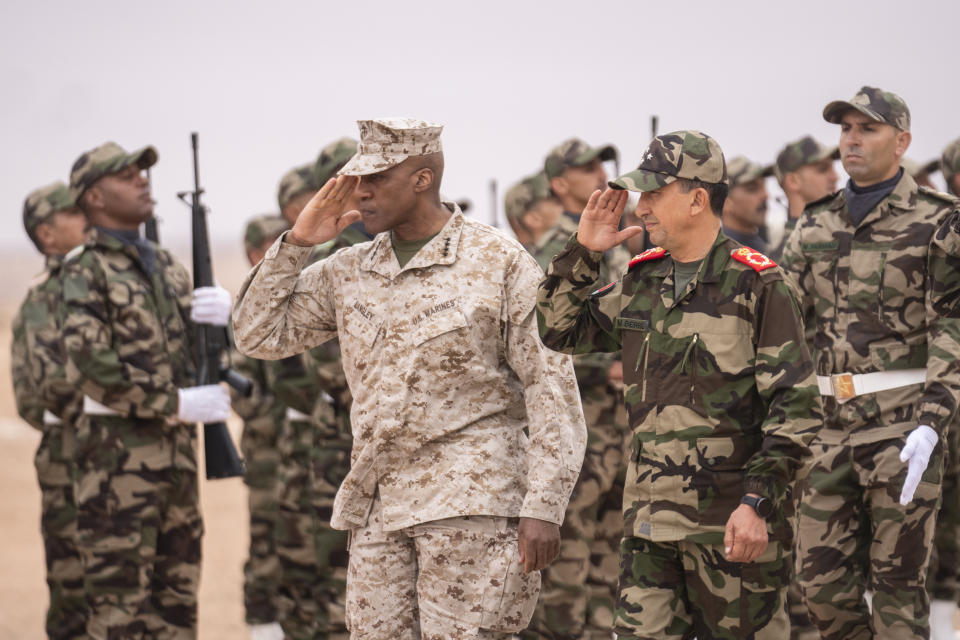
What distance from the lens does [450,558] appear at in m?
4.61

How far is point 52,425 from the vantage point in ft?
27.6

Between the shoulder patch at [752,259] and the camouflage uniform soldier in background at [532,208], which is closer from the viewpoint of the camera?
the shoulder patch at [752,259]

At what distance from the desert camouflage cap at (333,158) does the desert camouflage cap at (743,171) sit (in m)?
Result: 2.39

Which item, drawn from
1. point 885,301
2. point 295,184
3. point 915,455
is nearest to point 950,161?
point 885,301

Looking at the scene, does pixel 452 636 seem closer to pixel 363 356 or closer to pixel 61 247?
pixel 363 356

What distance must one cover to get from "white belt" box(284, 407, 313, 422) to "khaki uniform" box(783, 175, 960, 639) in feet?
10.5

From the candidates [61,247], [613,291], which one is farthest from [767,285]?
[61,247]

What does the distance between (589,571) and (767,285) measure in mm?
3764

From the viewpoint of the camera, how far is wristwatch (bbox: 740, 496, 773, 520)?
407 cm

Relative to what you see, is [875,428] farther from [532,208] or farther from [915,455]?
[532,208]

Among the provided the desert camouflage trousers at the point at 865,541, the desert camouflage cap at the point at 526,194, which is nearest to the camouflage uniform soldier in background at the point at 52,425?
the desert camouflage cap at the point at 526,194

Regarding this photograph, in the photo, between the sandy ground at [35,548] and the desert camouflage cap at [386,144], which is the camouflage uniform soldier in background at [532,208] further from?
the desert camouflage cap at [386,144]

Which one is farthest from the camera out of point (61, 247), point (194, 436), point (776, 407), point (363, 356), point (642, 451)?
point (61, 247)

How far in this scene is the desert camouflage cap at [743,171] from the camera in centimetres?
820
